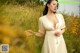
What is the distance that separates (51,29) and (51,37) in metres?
0.07

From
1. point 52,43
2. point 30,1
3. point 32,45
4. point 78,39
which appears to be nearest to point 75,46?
point 78,39

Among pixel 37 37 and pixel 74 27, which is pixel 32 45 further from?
pixel 74 27

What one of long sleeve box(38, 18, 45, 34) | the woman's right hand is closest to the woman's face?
long sleeve box(38, 18, 45, 34)

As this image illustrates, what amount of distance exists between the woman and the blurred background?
4 centimetres

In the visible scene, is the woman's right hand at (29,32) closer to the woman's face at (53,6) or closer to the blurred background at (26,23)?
the blurred background at (26,23)

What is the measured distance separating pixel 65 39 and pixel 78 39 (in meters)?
0.13

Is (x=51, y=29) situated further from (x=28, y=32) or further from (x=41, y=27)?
(x=28, y=32)

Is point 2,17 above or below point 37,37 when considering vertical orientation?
above

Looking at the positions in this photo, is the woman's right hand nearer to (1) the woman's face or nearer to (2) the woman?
(2) the woman

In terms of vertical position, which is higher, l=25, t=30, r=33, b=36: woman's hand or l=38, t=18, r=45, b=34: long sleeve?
l=38, t=18, r=45, b=34: long sleeve

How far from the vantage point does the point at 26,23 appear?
212 centimetres

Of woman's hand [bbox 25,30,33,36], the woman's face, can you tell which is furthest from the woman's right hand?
the woman's face

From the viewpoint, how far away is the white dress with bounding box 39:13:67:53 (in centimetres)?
210

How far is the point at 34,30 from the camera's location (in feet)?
7.02
